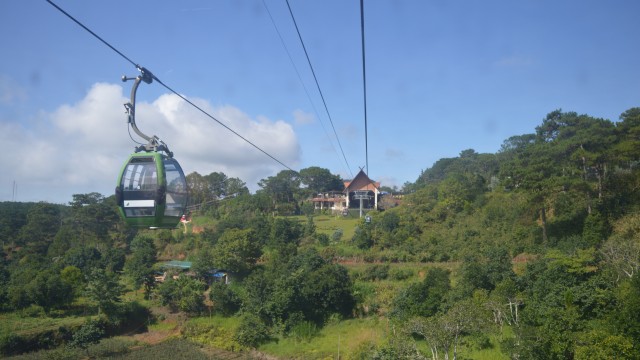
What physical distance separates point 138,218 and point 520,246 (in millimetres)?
18096

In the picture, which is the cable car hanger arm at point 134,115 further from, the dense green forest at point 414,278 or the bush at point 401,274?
the bush at point 401,274

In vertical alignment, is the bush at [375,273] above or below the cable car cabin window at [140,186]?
below

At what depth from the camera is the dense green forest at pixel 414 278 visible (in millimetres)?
14234

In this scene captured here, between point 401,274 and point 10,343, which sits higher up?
point 401,274

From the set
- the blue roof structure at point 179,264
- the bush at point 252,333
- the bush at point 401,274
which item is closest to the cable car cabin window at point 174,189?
the bush at point 252,333

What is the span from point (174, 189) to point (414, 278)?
1644cm

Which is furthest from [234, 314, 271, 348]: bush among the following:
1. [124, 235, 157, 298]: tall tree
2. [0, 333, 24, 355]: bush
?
[0, 333, 24, 355]: bush

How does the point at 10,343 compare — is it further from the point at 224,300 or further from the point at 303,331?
the point at 303,331

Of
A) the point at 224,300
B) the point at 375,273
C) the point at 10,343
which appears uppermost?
the point at 375,273

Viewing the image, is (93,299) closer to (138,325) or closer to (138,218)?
(138,325)

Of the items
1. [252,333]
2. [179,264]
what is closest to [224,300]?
[252,333]

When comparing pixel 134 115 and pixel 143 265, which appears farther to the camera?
pixel 143 265

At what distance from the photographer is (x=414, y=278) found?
2177 centimetres

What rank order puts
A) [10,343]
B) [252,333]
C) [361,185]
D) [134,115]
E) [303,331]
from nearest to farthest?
[134,115], [10,343], [252,333], [303,331], [361,185]
